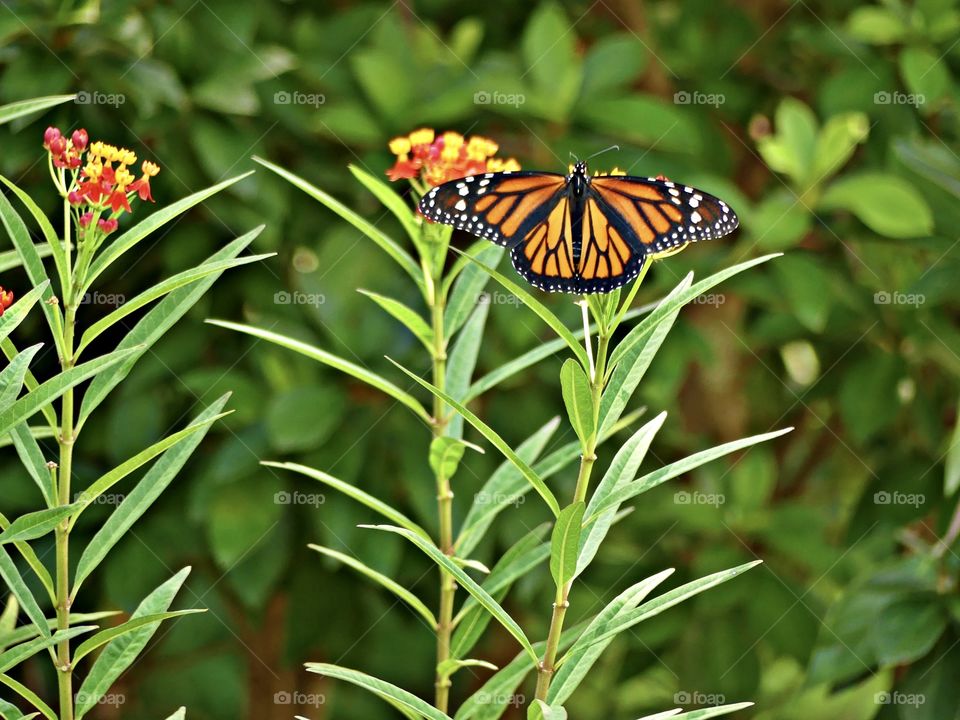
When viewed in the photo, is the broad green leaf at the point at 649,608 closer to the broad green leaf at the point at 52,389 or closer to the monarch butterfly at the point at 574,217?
the monarch butterfly at the point at 574,217

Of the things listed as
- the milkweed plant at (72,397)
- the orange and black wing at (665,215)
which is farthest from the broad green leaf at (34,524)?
the orange and black wing at (665,215)

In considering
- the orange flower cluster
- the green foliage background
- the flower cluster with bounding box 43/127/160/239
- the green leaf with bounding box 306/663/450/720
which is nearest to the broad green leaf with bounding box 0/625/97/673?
the green leaf with bounding box 306/663/450/720

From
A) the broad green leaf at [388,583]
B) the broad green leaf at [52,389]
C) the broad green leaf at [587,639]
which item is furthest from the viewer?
the broad green leaf at [388,583]

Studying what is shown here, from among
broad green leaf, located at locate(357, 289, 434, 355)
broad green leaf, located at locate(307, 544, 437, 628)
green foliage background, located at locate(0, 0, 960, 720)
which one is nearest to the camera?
broad green leaf, located at locate(307, 544, 437, 628)

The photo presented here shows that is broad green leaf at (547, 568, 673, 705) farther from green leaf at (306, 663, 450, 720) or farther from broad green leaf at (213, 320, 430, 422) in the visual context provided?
broad green leaf at (213, 320, 430, 422)

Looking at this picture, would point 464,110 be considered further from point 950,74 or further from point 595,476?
point 950,74

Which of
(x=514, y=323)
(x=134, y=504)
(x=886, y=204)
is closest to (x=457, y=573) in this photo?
(x=134, y=504)
